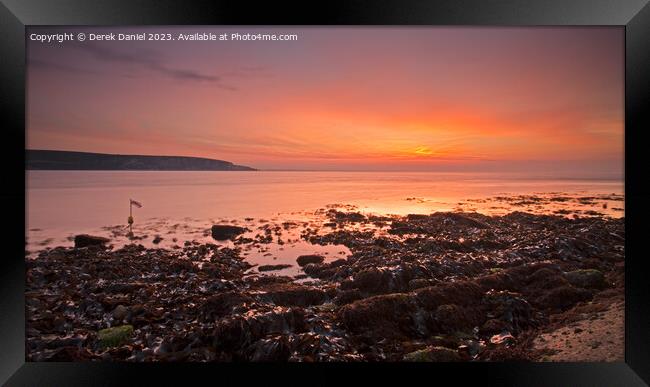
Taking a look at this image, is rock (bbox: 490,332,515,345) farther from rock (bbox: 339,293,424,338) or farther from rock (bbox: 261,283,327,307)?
rock (bbox: 261,283,327,307)

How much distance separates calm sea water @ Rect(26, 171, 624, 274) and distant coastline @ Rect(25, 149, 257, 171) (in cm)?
7

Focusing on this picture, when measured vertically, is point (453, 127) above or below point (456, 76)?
below

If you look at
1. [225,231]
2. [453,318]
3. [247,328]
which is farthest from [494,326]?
[225,231]

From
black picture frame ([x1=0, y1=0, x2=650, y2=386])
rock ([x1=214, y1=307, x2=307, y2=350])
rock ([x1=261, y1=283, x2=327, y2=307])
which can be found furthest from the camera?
rock ([x1=261, y1=283, x2=327, y2=307])

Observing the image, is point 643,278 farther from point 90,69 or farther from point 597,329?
point 90,69

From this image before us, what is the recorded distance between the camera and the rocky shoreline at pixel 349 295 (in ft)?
9.24

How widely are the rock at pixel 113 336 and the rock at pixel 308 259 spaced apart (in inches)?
67.4

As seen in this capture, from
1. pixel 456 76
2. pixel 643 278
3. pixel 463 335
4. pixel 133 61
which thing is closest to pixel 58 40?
pixel 133 61

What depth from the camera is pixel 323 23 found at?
9.14 feet

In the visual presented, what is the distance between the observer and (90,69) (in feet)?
9.46

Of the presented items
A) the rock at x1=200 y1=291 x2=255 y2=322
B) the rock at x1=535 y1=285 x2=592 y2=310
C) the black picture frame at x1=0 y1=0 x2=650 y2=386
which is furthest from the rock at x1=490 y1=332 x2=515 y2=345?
the rock at x1=200 y1=291 x2=255 y2=322

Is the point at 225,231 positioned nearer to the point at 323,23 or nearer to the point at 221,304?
the point at 221,304

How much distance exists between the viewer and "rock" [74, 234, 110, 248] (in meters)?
2.87

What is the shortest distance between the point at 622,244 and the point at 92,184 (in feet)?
17.1
